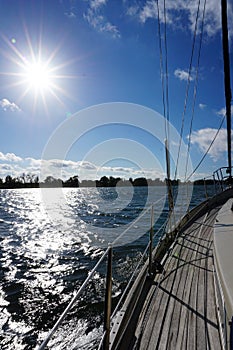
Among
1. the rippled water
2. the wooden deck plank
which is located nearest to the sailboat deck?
the wooden deck plank

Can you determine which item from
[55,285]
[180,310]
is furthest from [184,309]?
[55,285]

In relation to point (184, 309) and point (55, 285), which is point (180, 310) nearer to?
point (184, 309)

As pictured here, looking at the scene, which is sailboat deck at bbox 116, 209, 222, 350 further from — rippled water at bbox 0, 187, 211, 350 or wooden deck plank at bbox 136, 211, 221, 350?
rippled water at bbox 0, 187, 211, 350

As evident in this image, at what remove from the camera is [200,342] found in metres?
1.88

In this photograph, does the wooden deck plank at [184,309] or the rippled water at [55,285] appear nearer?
the wooden deck plank at [184,309]

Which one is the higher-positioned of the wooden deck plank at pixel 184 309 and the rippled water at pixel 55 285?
the wooden deck plank at pixel 184 309

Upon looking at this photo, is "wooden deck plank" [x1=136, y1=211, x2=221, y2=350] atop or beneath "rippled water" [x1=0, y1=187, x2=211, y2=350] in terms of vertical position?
atop

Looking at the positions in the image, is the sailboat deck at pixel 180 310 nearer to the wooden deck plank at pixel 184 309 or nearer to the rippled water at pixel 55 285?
the wooden deck plank at pixel 184 309

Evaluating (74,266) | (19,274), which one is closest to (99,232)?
(74,266)

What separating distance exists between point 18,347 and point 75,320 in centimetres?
89

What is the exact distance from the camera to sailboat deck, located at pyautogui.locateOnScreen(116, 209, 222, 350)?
6.28 ft

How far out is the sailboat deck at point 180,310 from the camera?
6.28 feet

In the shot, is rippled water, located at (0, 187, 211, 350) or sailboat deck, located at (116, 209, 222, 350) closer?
sailboat deck, located at (116, 209, 222, 350)

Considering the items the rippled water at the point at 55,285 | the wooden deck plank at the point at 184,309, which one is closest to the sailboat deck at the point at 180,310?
the wooden deck plank at the point at 184,309
